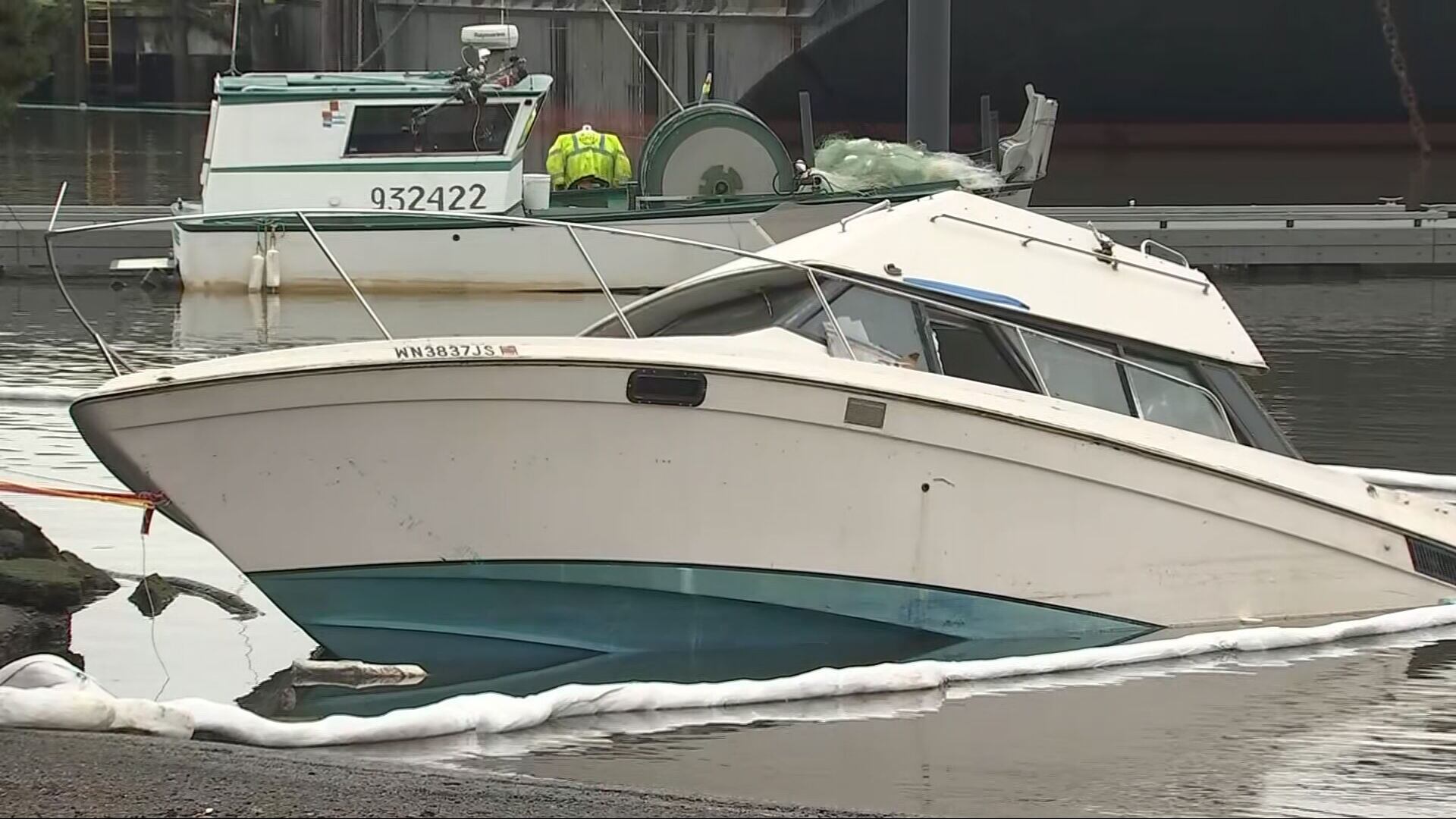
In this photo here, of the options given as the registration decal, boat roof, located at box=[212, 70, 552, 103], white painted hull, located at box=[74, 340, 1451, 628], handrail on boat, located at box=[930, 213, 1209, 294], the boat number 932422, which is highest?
boat roof, located at box=[212, 70, 552, 103]

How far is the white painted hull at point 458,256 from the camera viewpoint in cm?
2069

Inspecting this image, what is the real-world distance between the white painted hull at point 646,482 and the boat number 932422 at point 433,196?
13.1 meters

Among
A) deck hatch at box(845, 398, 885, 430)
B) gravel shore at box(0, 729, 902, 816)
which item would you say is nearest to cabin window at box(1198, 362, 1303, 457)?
deck hatch at box(845, 398, 885, 430)

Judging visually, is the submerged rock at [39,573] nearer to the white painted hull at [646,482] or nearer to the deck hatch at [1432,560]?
the white painted hull at [646,482]

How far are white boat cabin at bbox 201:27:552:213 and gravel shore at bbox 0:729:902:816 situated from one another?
48.8 feet

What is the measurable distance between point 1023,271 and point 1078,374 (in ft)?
1.70

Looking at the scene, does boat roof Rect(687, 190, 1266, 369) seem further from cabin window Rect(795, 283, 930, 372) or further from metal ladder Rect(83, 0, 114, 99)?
metal ladder Rect(83, 0, 114, 99)

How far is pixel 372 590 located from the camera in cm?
798

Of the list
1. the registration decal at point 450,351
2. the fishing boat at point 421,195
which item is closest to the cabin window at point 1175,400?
the registration decal at point 450,351

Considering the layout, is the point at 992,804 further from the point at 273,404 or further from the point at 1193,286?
the point at 1193,286

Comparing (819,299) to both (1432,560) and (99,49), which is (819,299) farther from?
(99,49)

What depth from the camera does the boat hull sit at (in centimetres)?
768

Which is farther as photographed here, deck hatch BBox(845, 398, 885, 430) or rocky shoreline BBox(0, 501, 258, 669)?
rocky shoreline BBox(0, 501, 258, 669)

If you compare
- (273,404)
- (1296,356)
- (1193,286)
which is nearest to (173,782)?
(273,404)
